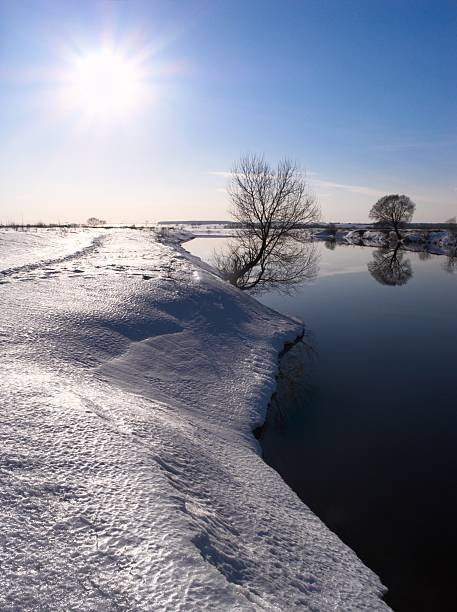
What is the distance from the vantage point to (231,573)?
8.77 feet

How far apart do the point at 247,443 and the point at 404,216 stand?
217 ft

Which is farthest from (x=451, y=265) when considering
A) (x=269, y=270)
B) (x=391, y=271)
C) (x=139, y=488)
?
(x=139, y=488)

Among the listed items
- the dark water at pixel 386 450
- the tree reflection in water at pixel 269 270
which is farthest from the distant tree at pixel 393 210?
the dark water at pixel 386 450

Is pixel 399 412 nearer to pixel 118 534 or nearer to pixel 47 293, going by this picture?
pixel 118 534

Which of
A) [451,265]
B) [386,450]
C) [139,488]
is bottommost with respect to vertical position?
[386,450]

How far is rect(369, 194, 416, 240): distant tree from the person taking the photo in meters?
61.6

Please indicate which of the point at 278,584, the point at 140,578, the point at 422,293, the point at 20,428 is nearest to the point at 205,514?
the point at 278,584

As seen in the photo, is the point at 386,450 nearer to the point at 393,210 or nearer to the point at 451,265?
the point at 451,265

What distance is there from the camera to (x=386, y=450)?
6293mm

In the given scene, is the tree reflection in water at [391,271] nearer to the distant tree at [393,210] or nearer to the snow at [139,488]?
the snow at [139,488]

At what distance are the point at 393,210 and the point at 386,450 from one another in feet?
211

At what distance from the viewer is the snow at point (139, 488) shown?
2182 mm

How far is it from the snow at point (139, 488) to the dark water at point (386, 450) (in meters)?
0.80

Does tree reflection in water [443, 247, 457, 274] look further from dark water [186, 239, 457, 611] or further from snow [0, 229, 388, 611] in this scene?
snow [0, 229, 388, 611]
